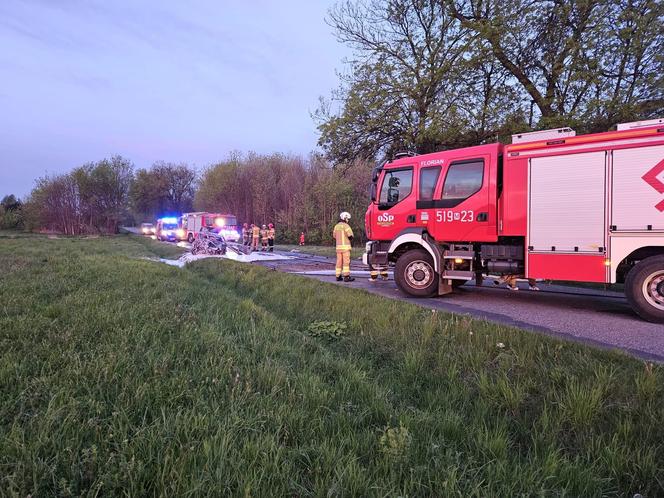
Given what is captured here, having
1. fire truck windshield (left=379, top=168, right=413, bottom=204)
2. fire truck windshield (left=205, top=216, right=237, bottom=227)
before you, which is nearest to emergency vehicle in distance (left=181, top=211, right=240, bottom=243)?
fire truck windshield (left=205, top=216, right=237, bottom=227)

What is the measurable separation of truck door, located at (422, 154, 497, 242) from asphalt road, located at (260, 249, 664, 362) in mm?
1452

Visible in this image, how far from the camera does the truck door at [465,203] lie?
7863mm

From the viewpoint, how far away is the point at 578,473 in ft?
7.45

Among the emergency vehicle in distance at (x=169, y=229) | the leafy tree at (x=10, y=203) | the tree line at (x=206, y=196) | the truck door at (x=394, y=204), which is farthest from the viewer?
the leafy tree at (x=10, y=203)

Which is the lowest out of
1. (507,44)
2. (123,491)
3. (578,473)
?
(578,473)

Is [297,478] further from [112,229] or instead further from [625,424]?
[112,229]


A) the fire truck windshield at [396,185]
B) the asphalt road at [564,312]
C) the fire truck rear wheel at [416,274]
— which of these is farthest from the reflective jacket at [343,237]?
the fire truck rear wheel at [416,274]

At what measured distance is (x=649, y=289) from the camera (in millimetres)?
6223

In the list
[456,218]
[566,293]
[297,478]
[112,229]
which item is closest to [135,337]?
[297,478]

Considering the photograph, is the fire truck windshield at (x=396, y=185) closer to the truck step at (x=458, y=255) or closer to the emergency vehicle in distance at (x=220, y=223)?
the truck step at (x=458, y=255)

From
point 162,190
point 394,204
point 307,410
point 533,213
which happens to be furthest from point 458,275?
point 162,190

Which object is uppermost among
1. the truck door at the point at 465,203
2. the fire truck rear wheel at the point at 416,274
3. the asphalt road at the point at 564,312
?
the truck door at the point at 465,203

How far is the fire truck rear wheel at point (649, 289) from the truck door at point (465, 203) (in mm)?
2393

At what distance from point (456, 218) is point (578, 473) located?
6.40m
